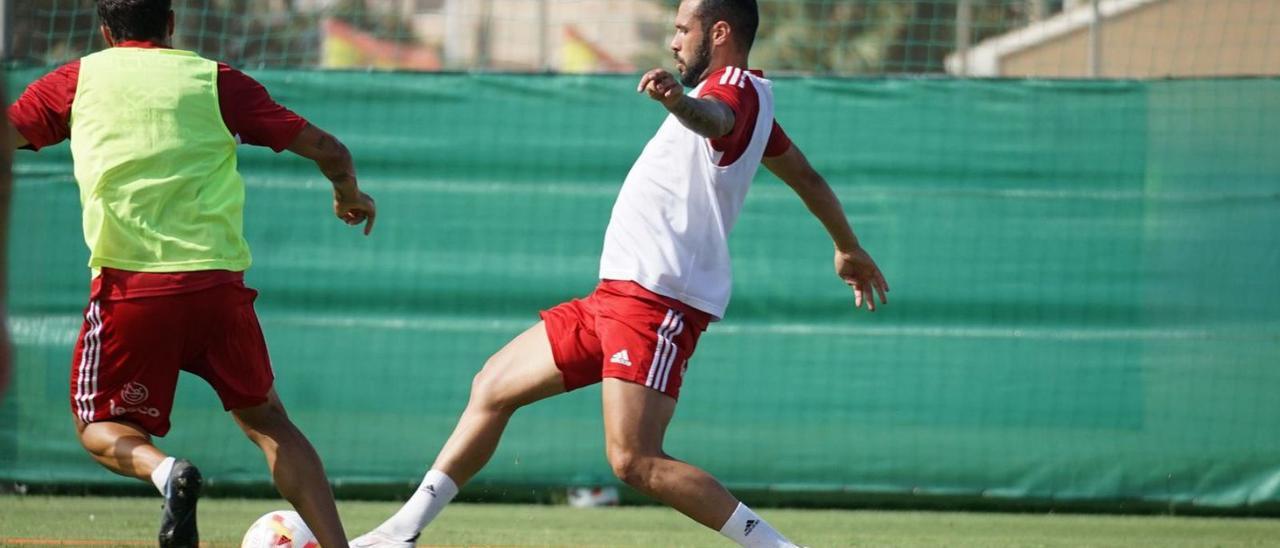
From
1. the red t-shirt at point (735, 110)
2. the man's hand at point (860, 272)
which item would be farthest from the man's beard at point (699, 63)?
the man's hand at point (860, 272)

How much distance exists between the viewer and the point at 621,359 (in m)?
4.99

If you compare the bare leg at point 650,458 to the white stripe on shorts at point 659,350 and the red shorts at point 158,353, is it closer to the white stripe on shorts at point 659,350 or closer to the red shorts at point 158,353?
the white stripe on shorts at point 659,350

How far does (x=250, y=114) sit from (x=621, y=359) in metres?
1.34

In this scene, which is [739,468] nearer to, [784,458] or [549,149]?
[784,458]

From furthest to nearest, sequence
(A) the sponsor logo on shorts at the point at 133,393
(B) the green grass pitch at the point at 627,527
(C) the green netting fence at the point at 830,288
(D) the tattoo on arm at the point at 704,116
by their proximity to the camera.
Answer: (C) the green netting fence at the point at 830,288, (B) the green grass pitch at the point at 627,527, (A) the sponsor logo on shorts at the point at 133,393, (D) the tattoo on arm at the point at 704,116

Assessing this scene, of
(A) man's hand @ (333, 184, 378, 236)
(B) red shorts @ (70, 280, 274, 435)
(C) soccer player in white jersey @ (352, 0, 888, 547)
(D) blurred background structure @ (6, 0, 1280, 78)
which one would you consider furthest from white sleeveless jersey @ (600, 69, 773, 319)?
(D) blurred background structure @ (6, 0, 1280, 78)

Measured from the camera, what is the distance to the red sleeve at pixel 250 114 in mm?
4887

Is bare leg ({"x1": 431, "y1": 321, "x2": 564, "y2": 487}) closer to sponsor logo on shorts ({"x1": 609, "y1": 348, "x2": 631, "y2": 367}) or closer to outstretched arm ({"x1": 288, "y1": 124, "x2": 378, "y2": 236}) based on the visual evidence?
sponsor logo on shorts ({"x1": 609, "y1": 348, "x2": 631, "y2": 367})

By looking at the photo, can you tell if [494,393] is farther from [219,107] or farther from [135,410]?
[219,107]

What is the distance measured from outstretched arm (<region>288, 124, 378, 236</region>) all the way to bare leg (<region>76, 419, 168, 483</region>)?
95cm

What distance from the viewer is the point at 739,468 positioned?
8469mm

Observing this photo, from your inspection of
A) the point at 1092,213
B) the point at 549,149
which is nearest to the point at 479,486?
the point at 549,149

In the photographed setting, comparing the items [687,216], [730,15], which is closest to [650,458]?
[687,216]

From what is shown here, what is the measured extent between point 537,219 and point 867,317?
1.80 metres
